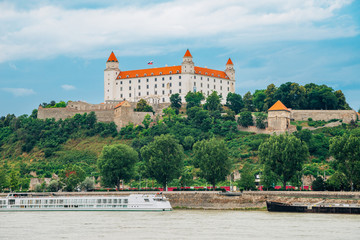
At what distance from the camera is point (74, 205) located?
7319 centimetres

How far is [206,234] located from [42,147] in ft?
253

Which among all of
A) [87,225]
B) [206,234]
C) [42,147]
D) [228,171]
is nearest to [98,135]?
[42,147]

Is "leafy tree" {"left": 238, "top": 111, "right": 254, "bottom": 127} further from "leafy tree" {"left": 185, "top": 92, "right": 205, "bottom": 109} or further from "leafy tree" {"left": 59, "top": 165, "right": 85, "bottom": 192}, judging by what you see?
"leafy tree" {"left": 59, "top": 165, "right": 85, "bottom": 192}

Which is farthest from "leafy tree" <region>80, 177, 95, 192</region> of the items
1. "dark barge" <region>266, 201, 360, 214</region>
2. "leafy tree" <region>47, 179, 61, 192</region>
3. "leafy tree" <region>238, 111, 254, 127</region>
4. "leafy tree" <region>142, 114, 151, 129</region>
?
"leafy tree" <region>238, 111, 254, 127</region>

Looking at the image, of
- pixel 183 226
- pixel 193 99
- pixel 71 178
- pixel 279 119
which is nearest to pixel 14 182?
pixel 71 178

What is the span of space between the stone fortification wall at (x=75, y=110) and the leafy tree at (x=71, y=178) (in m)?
36.7

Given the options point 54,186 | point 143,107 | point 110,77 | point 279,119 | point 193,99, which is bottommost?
point 54,186

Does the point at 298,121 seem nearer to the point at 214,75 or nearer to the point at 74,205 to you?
the point at 214,75

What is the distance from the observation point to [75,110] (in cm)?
12756

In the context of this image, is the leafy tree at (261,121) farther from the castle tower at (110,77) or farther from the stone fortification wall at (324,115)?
the castle tower at (110,77)

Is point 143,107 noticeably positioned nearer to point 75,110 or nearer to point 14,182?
point 75,110

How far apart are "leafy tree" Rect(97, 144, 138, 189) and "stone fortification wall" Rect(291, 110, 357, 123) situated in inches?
1651

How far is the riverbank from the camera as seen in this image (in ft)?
213

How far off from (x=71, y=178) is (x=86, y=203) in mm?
12909
